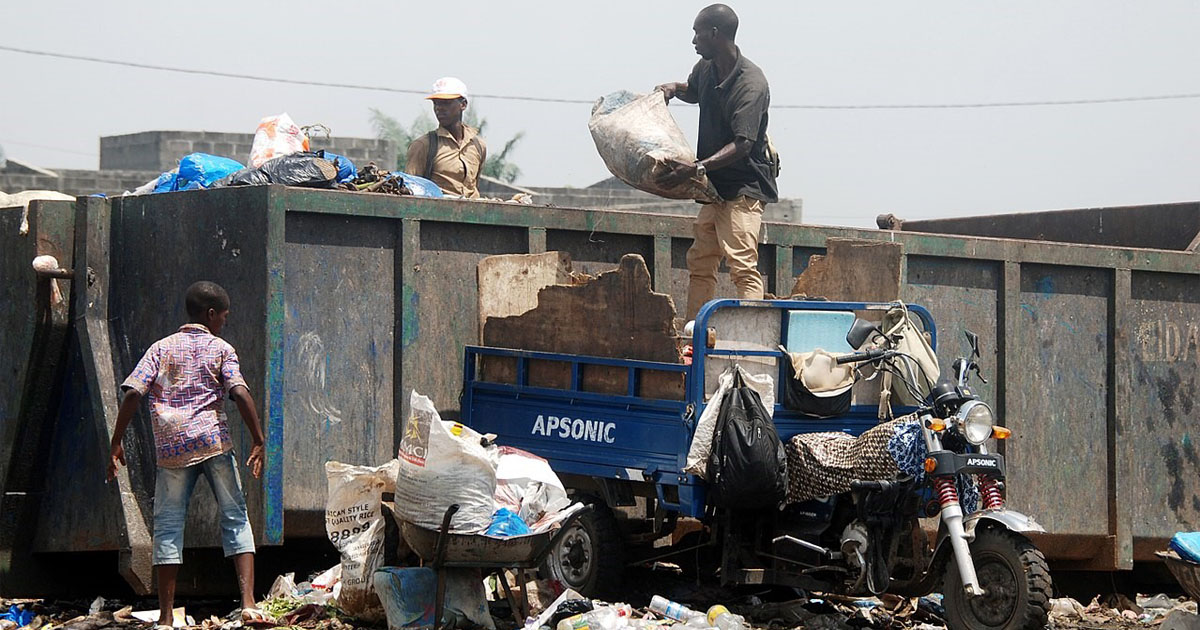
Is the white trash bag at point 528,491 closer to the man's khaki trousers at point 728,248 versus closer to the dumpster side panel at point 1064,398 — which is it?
the man's khaki trousers at point 728,248

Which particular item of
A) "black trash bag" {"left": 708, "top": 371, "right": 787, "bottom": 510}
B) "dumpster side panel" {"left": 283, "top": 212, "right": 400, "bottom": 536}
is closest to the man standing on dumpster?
"black trash bag" {"left": 708, "top": 371, "right": 787, "bottom": 510}

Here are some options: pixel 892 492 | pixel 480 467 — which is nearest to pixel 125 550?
pixel 480 467

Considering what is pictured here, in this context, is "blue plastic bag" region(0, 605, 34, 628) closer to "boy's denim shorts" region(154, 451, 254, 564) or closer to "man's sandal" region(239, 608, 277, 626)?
"boy's denim shorts" region(154, 451, 254, 564)

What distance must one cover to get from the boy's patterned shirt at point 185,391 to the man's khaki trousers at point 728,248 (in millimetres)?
2360

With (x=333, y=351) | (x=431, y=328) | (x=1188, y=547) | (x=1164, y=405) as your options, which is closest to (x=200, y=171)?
(x=333, y=351)

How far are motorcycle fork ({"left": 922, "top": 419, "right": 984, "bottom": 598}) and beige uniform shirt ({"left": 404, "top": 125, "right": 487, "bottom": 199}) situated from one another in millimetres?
3824

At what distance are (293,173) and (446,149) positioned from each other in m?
2.14

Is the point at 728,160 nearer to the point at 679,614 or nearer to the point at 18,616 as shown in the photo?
the point at 679,614

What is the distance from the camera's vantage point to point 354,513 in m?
6.01

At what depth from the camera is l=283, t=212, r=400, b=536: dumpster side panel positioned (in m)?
6.46

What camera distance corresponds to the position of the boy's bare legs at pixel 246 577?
5965 millimetres

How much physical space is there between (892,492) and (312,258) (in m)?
2.72

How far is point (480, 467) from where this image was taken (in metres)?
5.54

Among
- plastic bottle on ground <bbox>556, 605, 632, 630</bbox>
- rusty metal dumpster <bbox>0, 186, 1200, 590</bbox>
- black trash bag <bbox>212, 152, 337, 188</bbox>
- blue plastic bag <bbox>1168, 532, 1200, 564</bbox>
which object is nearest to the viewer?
plastic bottle on ground <bbox>556, 605, 632, 630</bbox>
